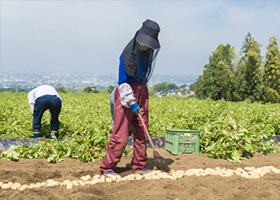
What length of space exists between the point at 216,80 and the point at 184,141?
192 ft

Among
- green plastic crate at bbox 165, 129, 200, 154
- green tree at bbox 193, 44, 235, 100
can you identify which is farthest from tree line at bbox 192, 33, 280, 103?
green plastic crate at bbox 165, 129, 200, 154

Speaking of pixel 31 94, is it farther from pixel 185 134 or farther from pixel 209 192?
pixel 209 192

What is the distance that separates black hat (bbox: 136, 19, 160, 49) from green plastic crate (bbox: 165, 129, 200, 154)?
78.7 inches

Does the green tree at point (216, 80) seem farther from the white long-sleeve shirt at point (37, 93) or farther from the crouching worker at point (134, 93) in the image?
the crouching worker at point (134, 93)

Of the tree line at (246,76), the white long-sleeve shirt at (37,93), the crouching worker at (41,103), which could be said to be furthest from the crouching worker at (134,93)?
the tree line at (246,76)

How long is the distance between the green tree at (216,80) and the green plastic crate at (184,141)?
5411 cm

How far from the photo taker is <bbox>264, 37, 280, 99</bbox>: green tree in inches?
1923

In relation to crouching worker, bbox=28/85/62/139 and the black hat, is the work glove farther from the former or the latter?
crouching worker, bbox=28/85/62/139

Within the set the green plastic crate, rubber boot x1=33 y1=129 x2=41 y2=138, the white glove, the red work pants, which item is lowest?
rubber boot x1=33 y1=129 x2=41 y2=138

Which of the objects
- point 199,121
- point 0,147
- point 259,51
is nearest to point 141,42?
point 199,121

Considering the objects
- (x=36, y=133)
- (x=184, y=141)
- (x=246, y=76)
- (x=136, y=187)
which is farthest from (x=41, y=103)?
(x=246, y=76)

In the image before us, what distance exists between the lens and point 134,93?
415 cm

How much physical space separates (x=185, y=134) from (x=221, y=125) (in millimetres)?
729

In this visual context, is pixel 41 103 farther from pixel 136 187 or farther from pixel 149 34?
pixel 136 187
